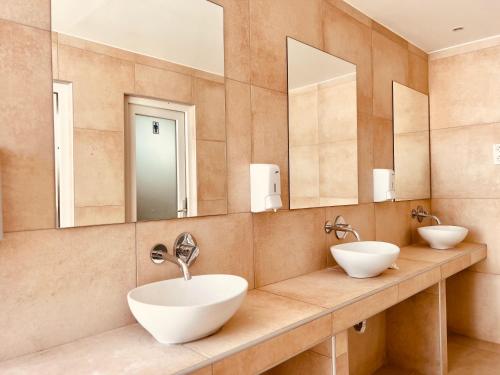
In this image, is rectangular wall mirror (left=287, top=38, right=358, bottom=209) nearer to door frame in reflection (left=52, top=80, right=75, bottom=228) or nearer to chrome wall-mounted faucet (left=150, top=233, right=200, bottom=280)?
chrome wall-mounted faucet (left=150, top=233, right=200, bottom=280)

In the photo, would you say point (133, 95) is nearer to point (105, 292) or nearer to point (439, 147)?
point (105, 292)

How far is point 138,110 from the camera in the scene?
1497 millimetres

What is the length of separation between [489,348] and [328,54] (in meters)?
2.57

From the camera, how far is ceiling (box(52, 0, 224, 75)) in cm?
134

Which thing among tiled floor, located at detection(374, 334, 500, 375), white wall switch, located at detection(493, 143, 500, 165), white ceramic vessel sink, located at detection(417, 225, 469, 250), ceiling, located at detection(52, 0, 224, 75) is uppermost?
ceiling, located at detection(52, 0, 224, 75)

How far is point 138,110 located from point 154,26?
0.35m

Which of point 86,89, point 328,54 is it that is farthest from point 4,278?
point 328,54

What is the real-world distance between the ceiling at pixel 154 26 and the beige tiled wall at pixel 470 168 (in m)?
2.38

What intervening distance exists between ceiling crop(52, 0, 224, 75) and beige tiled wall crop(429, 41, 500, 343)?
7.80 feet

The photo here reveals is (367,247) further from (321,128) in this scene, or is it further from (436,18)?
(436,18)

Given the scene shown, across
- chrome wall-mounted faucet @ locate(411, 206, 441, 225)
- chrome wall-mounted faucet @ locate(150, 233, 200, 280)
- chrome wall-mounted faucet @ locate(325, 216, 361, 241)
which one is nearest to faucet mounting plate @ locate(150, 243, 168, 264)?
chrome wall-mounted faucet @ locate(150, 233, 200, 280)

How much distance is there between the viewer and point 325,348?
5.41 feet

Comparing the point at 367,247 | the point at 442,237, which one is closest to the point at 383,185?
the point at 367,247

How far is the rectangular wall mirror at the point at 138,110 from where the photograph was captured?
1.31 m
